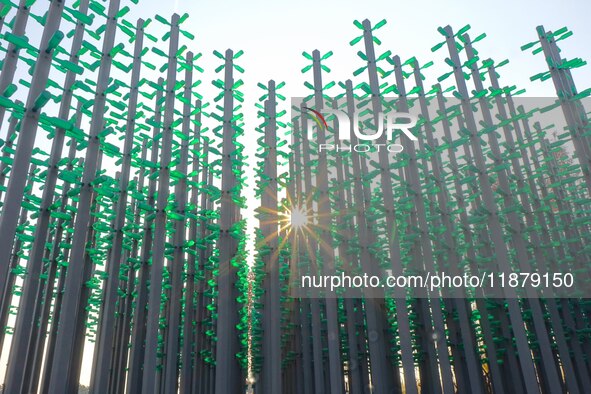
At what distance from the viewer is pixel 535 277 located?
13.1m

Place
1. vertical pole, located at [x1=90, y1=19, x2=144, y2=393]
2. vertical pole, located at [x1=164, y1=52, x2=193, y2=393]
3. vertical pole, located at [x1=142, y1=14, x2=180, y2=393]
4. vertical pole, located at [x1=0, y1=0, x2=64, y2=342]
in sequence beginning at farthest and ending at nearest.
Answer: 1. vertical pole, located at [x1=164, y1=52, x2=193, y2=393]
2. vertical pole, located at [x1=90, y1=19, x2=144, y2=393]
3. vertical pole, located at [x1=142, y1=14, x2=180, y2=393]
4. vertical pole, located at [x1=0, y1=0, x2=64, y2=342]

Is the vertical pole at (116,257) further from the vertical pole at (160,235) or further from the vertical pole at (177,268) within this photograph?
the vertical pole at (177,268)

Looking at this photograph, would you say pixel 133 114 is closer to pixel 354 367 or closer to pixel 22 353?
pixel 22 353

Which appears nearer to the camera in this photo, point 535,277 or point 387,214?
point 387,214

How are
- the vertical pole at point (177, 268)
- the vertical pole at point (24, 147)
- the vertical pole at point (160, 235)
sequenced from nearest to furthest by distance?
the vertical pole at point (24, 147), the vertical pole at point (160, 235), the vertical pole at point (177, 268)

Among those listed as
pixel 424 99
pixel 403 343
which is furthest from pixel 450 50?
pixel 403 343

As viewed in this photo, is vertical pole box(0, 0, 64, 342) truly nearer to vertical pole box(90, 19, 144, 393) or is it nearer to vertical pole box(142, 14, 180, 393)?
vertical pole box(142, 14, 180, 393)

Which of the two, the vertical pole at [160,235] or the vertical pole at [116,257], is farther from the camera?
the vertical pole at [116,257]

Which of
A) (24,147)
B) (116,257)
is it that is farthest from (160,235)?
(24,147)

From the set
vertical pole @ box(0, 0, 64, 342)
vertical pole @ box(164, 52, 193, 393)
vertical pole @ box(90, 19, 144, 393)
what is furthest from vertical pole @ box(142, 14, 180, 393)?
vertical pole @ box(0, 0, 64, 342)

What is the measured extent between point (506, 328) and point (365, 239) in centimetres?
594

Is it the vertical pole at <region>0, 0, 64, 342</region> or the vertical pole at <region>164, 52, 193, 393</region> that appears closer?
the vertical pole at <region>0, 0, 64, 342</region>

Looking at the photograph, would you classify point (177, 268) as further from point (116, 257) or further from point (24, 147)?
point (24, 147)

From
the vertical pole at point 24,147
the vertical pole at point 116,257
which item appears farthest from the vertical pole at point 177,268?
the vertical pole at point 24,147
